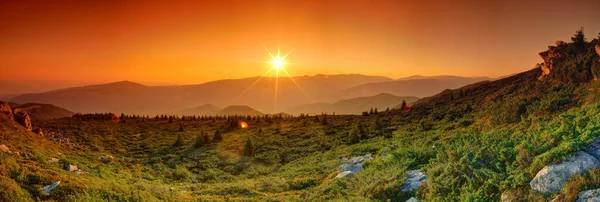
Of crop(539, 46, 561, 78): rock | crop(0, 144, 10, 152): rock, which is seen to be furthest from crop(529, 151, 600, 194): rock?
crop(539, 46, 561, 78): rock

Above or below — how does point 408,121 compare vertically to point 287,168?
above

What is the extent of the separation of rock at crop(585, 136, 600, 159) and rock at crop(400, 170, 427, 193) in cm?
659

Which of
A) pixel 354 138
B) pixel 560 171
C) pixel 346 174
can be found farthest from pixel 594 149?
pixel 354 138

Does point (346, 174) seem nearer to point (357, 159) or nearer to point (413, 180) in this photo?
point (413, 180)

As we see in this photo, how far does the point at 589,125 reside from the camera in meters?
14.1

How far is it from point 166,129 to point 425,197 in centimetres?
5472

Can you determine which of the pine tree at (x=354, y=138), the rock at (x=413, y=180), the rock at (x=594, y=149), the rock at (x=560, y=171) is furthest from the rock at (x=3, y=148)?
the rock at (x=594, y=149)

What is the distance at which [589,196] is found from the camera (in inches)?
402

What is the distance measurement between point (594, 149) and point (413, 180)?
7.45 metres

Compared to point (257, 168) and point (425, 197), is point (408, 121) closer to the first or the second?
point (257, 168)

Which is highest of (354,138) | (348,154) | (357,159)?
(354,138)

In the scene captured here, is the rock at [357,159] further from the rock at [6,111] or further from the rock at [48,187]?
the rock at [6,111]

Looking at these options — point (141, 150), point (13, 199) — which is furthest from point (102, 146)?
point (13, 199)

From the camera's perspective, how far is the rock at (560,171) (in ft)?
37.7
